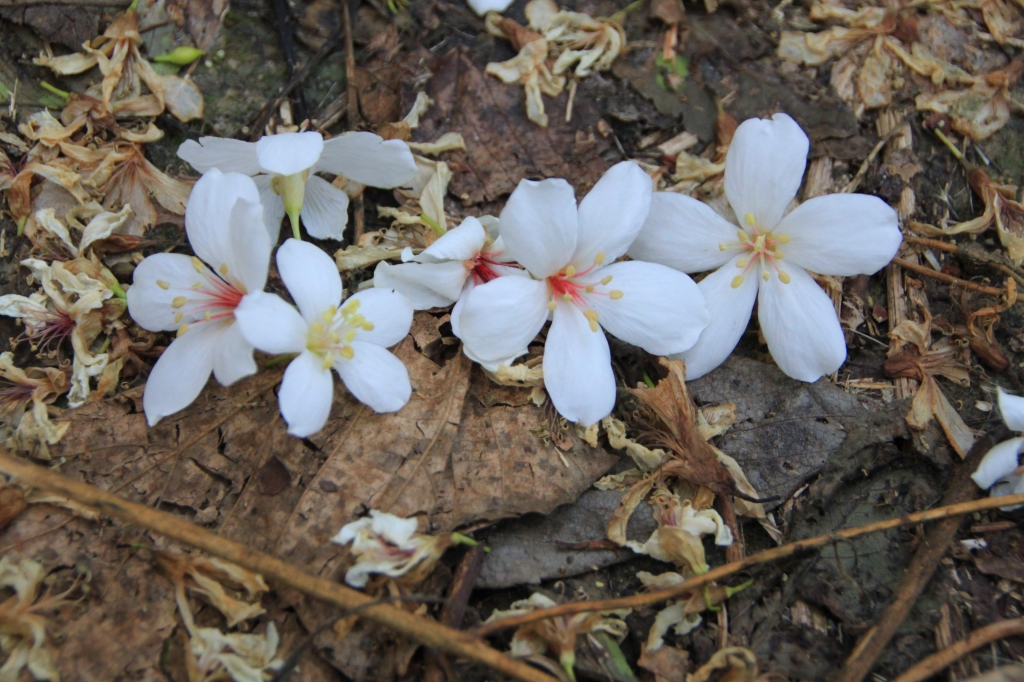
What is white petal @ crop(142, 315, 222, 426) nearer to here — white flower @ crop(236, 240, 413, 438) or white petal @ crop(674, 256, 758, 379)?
white flower @ crop(236, 240, 413, 438)

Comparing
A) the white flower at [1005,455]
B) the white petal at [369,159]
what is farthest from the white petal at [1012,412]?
the white petal at [369,159]

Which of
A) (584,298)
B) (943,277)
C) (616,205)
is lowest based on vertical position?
(943,277)

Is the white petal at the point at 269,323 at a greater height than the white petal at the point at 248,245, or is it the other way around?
the white petal at the point at 248,245

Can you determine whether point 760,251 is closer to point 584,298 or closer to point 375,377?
point 584,298

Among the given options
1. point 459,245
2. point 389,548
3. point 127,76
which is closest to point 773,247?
point 459,245

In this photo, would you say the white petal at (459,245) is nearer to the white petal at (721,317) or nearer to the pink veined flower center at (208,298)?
the pink veined flower center at (208,298)

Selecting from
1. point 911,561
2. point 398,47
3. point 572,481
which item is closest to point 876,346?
point 911,561

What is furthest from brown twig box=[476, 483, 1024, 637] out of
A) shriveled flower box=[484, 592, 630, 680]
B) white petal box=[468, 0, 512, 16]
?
white petal box=[468, 0, 512, 16]

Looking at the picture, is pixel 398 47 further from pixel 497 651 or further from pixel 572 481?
pixel 497 651
